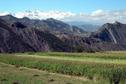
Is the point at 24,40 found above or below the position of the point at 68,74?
above

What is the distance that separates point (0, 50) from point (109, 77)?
121260mm

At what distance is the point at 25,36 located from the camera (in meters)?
187

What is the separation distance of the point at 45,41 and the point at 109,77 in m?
150

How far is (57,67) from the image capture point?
179 ft

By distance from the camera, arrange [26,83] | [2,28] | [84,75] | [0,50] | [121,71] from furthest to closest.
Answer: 1. [2,28]
2. [0,50]
3. [84,75]
4. [121,71]
5. [26,83]

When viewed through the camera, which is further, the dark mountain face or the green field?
the dark mountain face

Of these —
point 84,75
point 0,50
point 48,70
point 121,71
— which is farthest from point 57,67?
point 0,50

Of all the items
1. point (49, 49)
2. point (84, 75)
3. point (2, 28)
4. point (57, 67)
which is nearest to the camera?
point (84, 75)

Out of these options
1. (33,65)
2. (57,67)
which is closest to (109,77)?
(57,67)

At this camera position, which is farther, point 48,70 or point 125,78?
point 48,70

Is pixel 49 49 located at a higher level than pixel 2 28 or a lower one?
lower

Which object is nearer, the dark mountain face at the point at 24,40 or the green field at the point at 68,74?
the green field at the point at 68,74

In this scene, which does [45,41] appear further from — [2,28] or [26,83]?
[26,83]

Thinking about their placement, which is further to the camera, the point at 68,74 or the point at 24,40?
the point at 24,40
